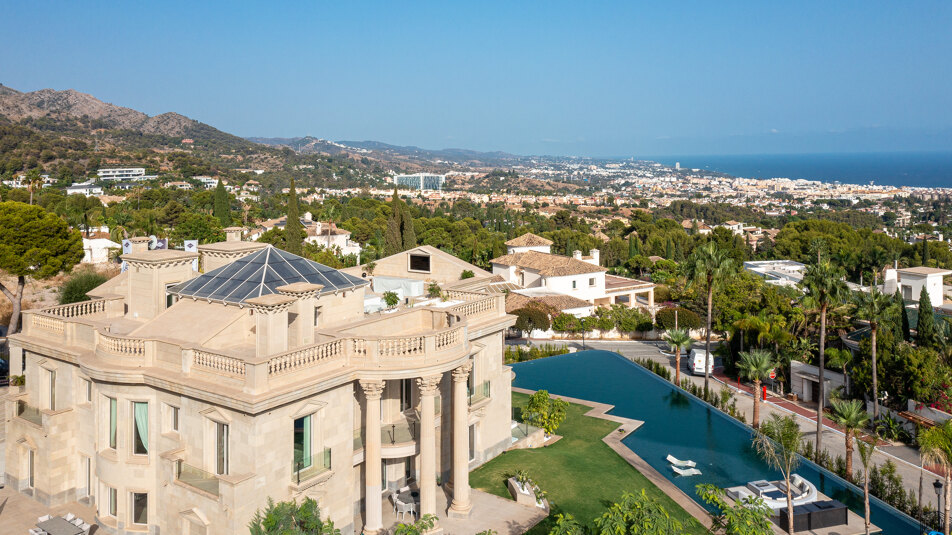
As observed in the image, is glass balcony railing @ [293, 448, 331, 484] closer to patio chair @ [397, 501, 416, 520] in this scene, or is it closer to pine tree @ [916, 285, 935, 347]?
patio chair @ [397, 501, 416, 520]

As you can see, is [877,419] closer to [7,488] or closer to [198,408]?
[198,408]

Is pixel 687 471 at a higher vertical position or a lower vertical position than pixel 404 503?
lower

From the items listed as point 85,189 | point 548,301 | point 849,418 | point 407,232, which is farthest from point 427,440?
point 85,189

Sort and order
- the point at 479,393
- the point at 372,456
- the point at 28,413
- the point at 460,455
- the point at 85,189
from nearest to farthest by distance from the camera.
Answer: the point at 372,456 < the point at 460,455 < the point at 28,413 < the point at 479,393 < the point at 85,189

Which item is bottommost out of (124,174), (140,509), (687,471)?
(687,471)

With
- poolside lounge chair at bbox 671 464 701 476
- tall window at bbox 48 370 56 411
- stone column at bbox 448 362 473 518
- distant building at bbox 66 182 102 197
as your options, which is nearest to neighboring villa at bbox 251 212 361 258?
tall window at bbox 48 370 56 411

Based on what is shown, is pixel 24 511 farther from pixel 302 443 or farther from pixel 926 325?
pixel 926 325

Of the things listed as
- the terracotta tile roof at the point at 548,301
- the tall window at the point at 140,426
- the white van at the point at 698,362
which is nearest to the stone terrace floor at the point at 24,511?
the tall window at the point at 140,426
